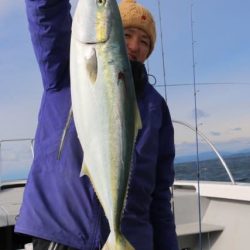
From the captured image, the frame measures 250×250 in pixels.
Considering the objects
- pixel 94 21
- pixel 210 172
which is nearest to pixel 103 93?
pixel 94 21

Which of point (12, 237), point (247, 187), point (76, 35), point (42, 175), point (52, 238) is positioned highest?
point (76, 35)

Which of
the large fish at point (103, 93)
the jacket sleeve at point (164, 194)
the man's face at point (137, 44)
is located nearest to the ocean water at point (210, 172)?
the jacket sleeve at point (164, 194)

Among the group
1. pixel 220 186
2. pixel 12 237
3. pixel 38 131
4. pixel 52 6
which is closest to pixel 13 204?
pixel 12 237

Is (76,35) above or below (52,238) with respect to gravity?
above

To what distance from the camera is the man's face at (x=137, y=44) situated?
2.44m

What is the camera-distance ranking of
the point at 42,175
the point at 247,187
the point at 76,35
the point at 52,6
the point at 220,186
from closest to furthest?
the point at 76,35, the point at 52,6, the point at 42,175, the point at 247,187, the point at 220,186

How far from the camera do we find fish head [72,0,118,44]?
1677 mm

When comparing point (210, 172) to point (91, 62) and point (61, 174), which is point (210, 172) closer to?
point (61, 174)

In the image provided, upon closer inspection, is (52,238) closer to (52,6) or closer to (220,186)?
(52,6)

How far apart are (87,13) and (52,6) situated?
0.38 metres

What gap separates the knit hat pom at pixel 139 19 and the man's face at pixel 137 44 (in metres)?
0.03

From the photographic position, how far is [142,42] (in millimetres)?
2543

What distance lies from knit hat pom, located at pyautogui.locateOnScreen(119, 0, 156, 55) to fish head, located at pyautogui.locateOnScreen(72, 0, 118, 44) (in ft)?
2.86

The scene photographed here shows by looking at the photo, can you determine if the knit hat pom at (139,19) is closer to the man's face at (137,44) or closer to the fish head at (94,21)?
the man's face at (137,44)
